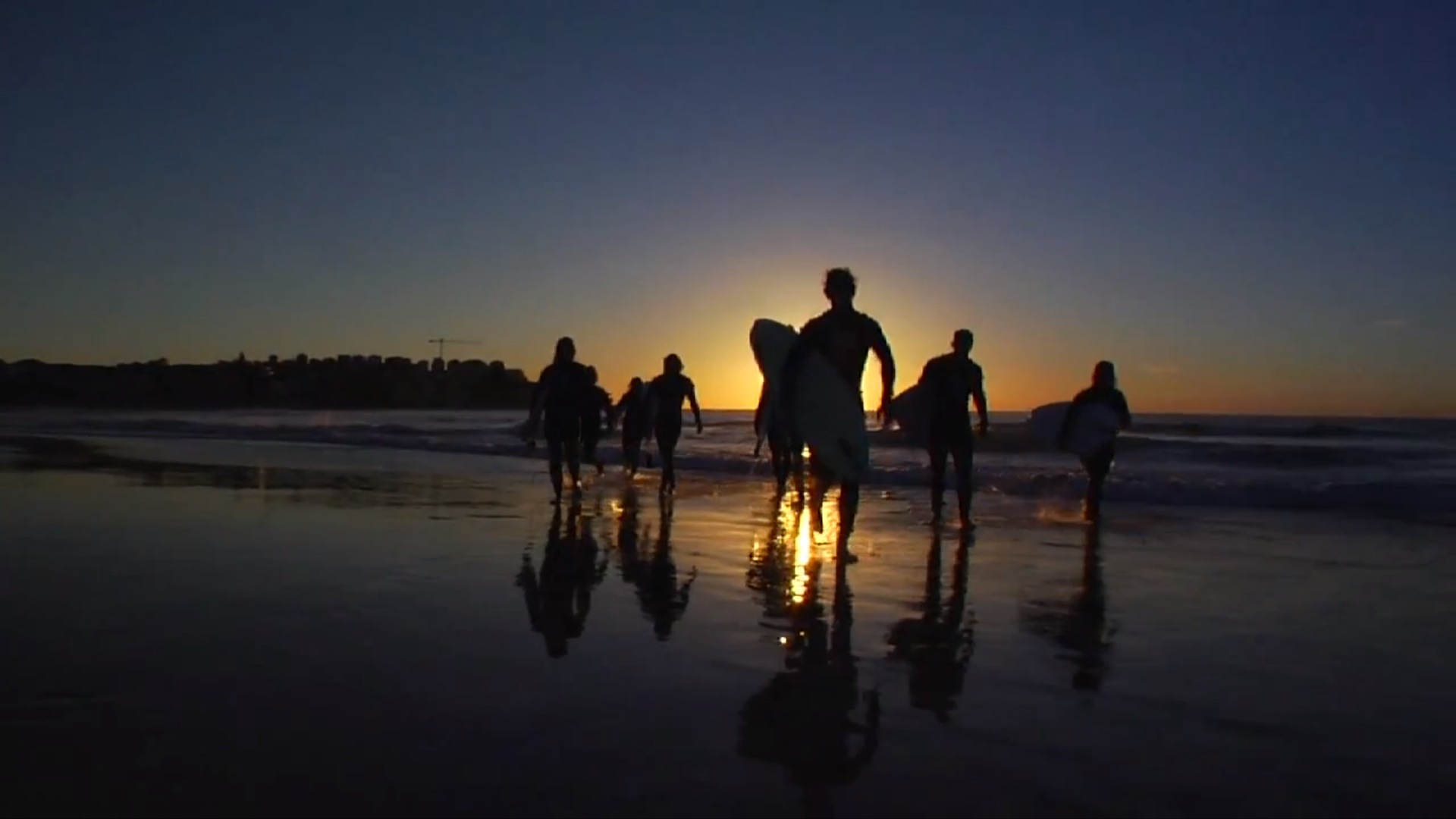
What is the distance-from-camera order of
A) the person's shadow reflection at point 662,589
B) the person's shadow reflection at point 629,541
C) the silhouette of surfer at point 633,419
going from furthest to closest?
the silhouette of surfer at point 633,419 → the person's shadow reflection at point 629,541 → the person's shadow reflection at point 662,589

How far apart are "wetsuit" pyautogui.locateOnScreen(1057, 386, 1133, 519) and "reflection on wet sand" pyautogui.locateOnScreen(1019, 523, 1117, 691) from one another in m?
4.70

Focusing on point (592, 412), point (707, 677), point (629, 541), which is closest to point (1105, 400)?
point (629, 541)

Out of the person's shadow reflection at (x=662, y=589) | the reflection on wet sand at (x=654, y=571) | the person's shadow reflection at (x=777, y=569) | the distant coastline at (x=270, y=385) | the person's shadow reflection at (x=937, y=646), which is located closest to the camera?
the person's shadow reflection at (x=937, y=646)

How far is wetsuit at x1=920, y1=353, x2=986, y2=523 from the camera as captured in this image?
1197 centimetres

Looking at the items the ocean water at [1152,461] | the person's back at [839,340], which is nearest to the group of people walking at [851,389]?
the person's back at [839,340]

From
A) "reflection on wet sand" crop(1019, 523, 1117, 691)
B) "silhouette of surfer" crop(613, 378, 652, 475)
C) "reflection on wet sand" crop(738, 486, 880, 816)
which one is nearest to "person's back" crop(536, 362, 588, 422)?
"silhouette of surfer" crop(613, 378, 652, 475)

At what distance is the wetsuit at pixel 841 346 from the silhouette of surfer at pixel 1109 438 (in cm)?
533

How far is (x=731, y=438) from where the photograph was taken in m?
44.1

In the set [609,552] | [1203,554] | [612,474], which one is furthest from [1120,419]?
[612,474]

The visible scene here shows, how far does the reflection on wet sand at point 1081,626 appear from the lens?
201 inches

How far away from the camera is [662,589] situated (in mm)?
7254

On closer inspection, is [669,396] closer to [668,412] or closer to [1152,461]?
[668,412]

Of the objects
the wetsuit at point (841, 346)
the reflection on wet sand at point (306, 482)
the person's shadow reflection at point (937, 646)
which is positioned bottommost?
the person's shadow reflection at point (937, 646)

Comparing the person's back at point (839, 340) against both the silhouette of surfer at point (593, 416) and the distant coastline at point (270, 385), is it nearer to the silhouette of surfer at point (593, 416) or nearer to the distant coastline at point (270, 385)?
the silhouette of surfer at point (593, 416)
